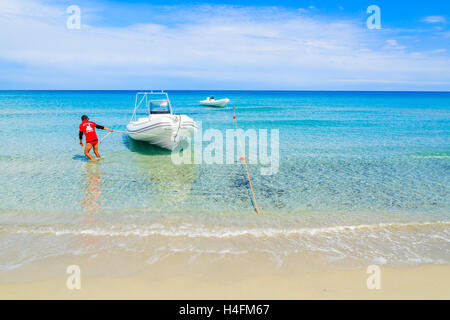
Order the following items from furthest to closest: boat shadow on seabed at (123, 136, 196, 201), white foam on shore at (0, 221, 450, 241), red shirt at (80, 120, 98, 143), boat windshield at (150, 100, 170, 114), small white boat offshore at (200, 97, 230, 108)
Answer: small white boat offshore at (200, 97, 230, 108)
boat windshield at (150, 100, 170, 114)
red shirt at (80, 120, 98, 143)
boat shadow on seabed at (123, 136, 196, 201)
white foam on shore at (0, 221, 450, 241)

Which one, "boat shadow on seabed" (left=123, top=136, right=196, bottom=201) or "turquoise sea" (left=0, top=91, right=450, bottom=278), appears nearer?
"turquoise sea" (left=0, top=91, right=450, bottom=278)

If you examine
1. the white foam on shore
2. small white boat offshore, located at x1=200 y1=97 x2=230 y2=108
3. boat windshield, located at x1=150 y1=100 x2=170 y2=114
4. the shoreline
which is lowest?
the shoreline

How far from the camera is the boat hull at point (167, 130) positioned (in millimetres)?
11047

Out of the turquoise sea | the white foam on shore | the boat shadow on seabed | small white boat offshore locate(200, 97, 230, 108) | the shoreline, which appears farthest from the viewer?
small white boat offshore locate(200, 97, 230, 108)

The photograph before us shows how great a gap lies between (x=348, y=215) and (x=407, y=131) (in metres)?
16.6

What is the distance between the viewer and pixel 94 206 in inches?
266

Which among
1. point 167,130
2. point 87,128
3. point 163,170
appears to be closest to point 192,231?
point 163,170

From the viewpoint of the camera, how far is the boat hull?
11047mm

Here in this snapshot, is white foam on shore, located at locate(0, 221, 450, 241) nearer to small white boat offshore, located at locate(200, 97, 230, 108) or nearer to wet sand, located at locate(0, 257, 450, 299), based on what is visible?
wet sand, located at locate(0, 257, 450, 299)

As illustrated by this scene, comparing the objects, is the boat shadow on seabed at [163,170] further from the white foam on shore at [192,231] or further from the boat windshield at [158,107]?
the white foam on shore at [192,231]

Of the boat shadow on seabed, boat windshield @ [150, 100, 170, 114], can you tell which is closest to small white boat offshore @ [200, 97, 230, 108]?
the boat shadow on seabed

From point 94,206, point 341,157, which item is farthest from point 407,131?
point 94,206

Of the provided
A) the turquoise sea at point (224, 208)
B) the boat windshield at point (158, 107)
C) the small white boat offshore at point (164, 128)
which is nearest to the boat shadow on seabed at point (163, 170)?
the turquoise sea at point (224, 208)
